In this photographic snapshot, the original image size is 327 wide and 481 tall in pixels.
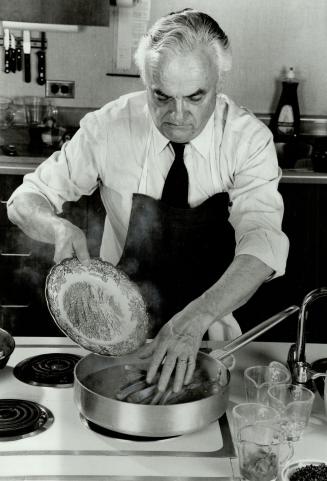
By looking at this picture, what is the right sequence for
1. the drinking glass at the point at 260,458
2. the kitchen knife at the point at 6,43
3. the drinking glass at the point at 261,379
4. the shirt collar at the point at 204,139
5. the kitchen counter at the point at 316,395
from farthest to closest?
the kitchen knife at the point at 6,43, the shirt collar at the point at 204,139, the drinking glass at the point at 261,379, the kitchen counter at the point at 316,395, the drinking glass at the point at 260,458

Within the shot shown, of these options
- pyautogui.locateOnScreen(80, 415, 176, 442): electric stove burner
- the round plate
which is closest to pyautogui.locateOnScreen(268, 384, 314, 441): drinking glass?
pyautogui.locateOnScreen(80, 415, 176, 442): electric stove burner

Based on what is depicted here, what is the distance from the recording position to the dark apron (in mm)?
2297

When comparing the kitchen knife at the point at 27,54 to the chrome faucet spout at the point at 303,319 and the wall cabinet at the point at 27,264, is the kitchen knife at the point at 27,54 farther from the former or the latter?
the chrome faucet spout at the point at 303,319

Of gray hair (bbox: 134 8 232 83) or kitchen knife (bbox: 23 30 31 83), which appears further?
kitchen knife (bbox: 23 30 31 83)

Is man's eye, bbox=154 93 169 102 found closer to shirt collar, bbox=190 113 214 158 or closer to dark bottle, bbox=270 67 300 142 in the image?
shirt collar, bbox=190 113 214 158

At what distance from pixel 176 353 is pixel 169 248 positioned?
0.79 m

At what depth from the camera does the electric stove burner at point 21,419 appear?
1500 millimetres

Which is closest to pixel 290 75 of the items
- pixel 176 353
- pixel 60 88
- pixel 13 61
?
pixel 60 88

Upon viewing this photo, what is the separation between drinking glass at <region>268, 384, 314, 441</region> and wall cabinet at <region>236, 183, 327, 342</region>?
1.99 meters

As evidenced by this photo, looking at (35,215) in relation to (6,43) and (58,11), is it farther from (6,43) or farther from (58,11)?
(6,43)

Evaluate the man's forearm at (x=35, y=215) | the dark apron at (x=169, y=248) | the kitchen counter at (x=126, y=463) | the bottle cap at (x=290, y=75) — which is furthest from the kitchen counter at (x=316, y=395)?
the bottle cap at (x=290, y=75)

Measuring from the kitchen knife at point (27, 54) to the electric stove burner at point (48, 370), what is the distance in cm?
250

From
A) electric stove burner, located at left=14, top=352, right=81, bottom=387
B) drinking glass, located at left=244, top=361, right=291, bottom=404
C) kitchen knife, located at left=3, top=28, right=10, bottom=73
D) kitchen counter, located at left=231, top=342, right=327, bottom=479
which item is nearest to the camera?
kitchen counter, located at left=231, top=342, right=327, bottom=479

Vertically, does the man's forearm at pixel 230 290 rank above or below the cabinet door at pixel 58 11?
below
